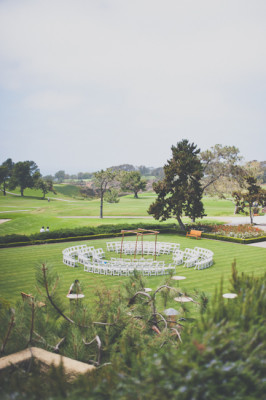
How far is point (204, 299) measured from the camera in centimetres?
541

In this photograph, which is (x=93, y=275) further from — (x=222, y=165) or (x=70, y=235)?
(x=222, y=165)

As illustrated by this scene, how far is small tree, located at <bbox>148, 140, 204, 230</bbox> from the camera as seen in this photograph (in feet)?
105

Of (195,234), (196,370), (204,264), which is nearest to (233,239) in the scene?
(195,234)

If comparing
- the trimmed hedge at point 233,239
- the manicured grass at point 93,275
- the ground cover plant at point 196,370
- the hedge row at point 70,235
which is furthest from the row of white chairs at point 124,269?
the ground cover plant at point 196,370

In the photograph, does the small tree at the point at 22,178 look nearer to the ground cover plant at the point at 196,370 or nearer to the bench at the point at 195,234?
the bench at the point at 195,234

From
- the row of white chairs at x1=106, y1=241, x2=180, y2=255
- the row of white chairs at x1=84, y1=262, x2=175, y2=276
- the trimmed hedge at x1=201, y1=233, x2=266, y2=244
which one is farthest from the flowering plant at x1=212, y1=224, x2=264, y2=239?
the row of white chairs at x1=84, y1=262, x2=175, y2=276

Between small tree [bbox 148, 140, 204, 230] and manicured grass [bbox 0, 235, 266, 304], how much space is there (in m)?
5.30

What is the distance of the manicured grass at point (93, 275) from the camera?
48.4 feet

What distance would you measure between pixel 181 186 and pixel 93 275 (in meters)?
17.5

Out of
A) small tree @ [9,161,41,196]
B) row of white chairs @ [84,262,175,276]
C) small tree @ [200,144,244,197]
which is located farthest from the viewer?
small tree @ [9,161,41,196]

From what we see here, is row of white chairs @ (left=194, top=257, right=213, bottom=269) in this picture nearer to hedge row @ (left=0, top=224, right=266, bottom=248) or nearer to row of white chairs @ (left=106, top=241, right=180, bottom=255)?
row of white chairs @ (left=106, top=241, right=180, bottom=255)

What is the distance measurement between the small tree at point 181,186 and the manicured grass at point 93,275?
17.4ft

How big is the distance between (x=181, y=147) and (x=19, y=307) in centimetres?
3061

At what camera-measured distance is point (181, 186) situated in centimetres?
3228
